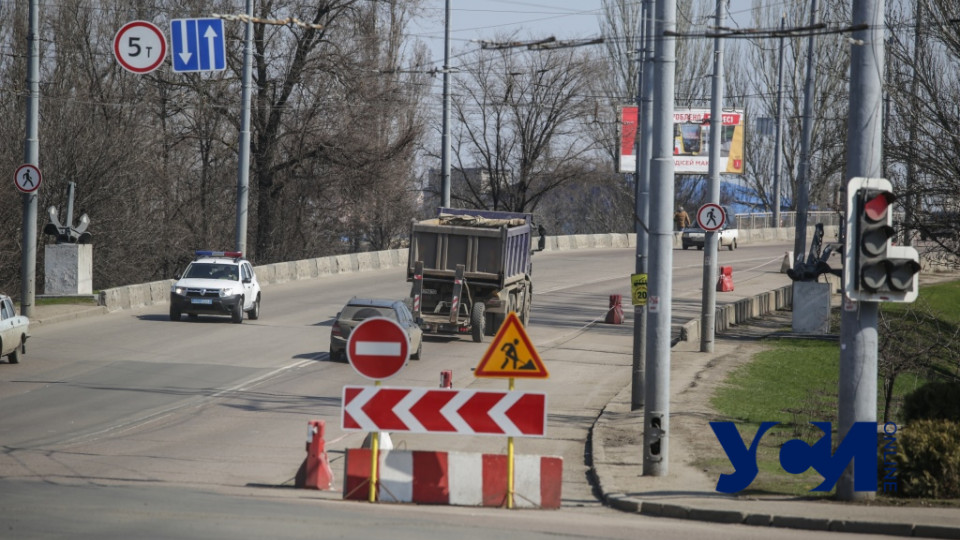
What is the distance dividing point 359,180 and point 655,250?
1502 inches

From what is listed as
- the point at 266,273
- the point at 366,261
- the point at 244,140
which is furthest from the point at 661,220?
the point at 366,261

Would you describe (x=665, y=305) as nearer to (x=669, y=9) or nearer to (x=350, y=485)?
(x=669, y=9)

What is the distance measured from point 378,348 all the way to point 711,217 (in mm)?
16787

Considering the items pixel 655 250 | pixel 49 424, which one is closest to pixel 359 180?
pixel 49 424

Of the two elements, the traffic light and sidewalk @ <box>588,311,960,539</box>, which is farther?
the traffic light

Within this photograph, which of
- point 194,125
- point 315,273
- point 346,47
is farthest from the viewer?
point 194,125

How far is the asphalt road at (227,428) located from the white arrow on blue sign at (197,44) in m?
6.21

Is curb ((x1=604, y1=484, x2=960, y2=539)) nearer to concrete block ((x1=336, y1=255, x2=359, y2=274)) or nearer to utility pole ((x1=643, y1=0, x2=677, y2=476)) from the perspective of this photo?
utility pole ((x1=643, y1=0, x2=677, y2=476))

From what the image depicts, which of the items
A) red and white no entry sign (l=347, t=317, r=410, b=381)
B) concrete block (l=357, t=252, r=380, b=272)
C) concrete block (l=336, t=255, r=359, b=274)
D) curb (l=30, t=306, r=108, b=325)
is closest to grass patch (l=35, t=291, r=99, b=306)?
curb (l=30, t=306, r=108, b=325)

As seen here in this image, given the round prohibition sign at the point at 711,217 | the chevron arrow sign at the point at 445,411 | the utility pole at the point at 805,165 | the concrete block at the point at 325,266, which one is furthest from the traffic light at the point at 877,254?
the concrete block at the point at 325,266

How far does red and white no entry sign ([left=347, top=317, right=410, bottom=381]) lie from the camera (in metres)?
12.1

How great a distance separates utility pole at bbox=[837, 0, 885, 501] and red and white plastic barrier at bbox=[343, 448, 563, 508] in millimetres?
3217

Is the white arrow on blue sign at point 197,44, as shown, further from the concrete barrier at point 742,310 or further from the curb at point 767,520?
the concrete barrier at point 742,310

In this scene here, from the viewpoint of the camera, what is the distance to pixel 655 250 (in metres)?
14.9
